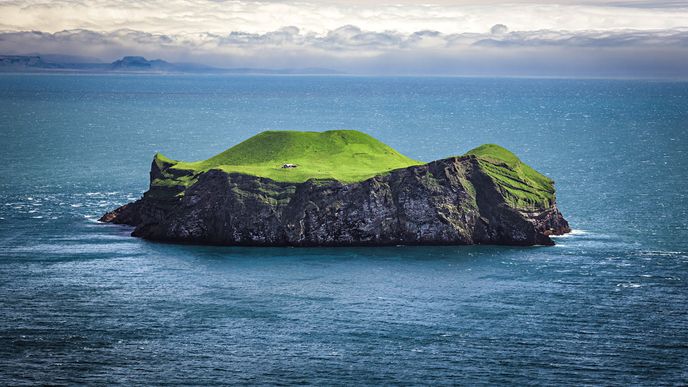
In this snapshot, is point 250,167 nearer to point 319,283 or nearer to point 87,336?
point 319,283

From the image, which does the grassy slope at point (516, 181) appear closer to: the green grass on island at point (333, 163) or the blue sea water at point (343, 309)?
the green grass on island at point (333, 163)

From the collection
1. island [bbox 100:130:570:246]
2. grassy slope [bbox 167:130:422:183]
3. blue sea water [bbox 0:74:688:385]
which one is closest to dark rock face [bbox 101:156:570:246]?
island [bbox 100:130:570:246]

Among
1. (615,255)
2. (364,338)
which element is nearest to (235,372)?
(364,338)

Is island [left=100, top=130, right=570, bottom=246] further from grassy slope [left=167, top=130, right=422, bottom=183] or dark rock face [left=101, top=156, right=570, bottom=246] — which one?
grassy slope [left=167, top=130, right=422, bottom=183]

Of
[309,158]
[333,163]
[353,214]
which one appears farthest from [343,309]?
[309,158]

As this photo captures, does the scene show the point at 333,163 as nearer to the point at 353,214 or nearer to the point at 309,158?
the point at 309,158

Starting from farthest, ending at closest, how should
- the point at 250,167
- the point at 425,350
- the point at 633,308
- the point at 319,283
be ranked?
the point at 250,167 → the point at 319,283 → the point at 633,308 → the point at 425,350
